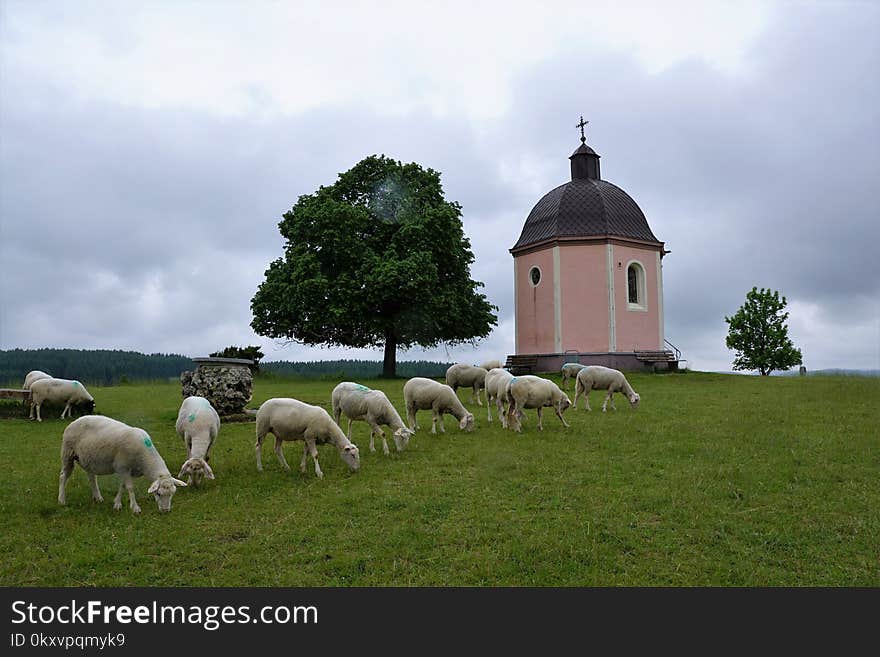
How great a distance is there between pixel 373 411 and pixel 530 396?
149 inches

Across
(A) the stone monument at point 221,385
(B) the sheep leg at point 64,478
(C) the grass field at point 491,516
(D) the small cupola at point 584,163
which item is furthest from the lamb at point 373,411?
(D) the small cupola at point 584,163

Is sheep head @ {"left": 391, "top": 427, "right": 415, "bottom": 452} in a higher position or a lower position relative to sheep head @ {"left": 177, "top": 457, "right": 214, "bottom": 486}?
higher

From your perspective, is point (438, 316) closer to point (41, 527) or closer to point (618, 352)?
point (618, 352)

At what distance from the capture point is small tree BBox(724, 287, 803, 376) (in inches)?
2032

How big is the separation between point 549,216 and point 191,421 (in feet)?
100

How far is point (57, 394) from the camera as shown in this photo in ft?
56.0

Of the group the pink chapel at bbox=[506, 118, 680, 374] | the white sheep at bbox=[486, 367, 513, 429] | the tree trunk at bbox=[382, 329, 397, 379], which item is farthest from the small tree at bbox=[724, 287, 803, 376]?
the white sheep at bbox=[486, 367, 513, 429]

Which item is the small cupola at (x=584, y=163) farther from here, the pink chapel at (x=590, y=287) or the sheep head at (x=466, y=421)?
the sheep head at (x=466, y=421)

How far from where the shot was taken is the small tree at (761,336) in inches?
2032

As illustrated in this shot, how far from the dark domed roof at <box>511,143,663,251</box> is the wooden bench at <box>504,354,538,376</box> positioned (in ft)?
22.7

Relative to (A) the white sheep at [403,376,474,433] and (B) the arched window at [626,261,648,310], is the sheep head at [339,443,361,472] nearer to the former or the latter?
(A) the white sheep at [403,376,474,433]

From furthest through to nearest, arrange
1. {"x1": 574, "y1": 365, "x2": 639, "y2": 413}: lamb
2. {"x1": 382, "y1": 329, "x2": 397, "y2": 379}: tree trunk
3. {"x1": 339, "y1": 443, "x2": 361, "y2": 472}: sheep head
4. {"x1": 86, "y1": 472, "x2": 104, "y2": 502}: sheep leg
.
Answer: {"x1": 382, "y1": 329, "x2": 397, "y2": 379}: tree trunk, {"x1": 574, "y1": 365, "x2": 639, "y2": 413}: lamb, {"x1": 339, "y1": 443, "x2": 361, "y2": 472}: sheep head, {"x1": 86, "y1": 472, "x2": 104, "y2": 502}: sheep leg

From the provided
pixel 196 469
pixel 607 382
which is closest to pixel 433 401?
pixel 196 469

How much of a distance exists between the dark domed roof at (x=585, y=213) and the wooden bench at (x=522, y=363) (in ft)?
22.7
